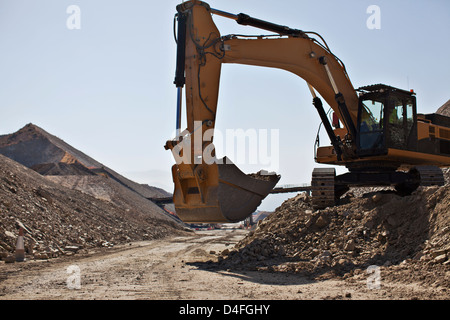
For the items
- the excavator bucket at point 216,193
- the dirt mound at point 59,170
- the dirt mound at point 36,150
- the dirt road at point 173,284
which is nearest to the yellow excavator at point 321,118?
the excavator bucket at point 216,193

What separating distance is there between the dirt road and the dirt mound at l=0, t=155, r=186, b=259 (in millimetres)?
2238

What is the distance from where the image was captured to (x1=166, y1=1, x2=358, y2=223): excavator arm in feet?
30.8

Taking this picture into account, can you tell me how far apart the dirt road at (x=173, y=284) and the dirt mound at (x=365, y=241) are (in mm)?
438

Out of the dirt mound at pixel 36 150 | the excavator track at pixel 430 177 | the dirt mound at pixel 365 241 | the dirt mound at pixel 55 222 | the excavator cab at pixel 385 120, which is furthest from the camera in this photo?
the dirt mound at pixel 36 150

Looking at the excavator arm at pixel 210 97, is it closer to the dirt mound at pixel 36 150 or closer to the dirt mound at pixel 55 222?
the dirt mound at pixel 55 222

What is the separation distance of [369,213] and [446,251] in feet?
9.18

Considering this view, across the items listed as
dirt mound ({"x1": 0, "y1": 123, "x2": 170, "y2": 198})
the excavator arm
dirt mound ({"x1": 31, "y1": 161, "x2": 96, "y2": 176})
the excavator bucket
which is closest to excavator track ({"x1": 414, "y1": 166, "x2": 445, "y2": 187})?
the excavator arm

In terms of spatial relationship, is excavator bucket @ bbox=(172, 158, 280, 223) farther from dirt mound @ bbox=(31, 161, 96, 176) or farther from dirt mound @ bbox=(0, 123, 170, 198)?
dirt mound @ bbox=(0, 123, 170, 198)

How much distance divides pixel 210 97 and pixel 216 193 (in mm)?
2082

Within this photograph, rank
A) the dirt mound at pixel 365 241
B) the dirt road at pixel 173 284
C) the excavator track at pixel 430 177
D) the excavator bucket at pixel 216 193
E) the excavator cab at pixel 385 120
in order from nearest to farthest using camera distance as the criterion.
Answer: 1. the dirt road at pixel 173 284
2. the dirt mound at pixel 365 241
3. the excavator bucket at pixel 216 193
4. the excavator cab at pixel 385 120
5. the excavator track at pixel 430 177

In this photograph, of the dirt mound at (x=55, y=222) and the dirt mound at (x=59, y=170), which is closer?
the dirt mound at (x=55, y=222)

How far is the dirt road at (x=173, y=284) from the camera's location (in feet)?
19.0

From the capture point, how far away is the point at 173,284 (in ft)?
22.8
